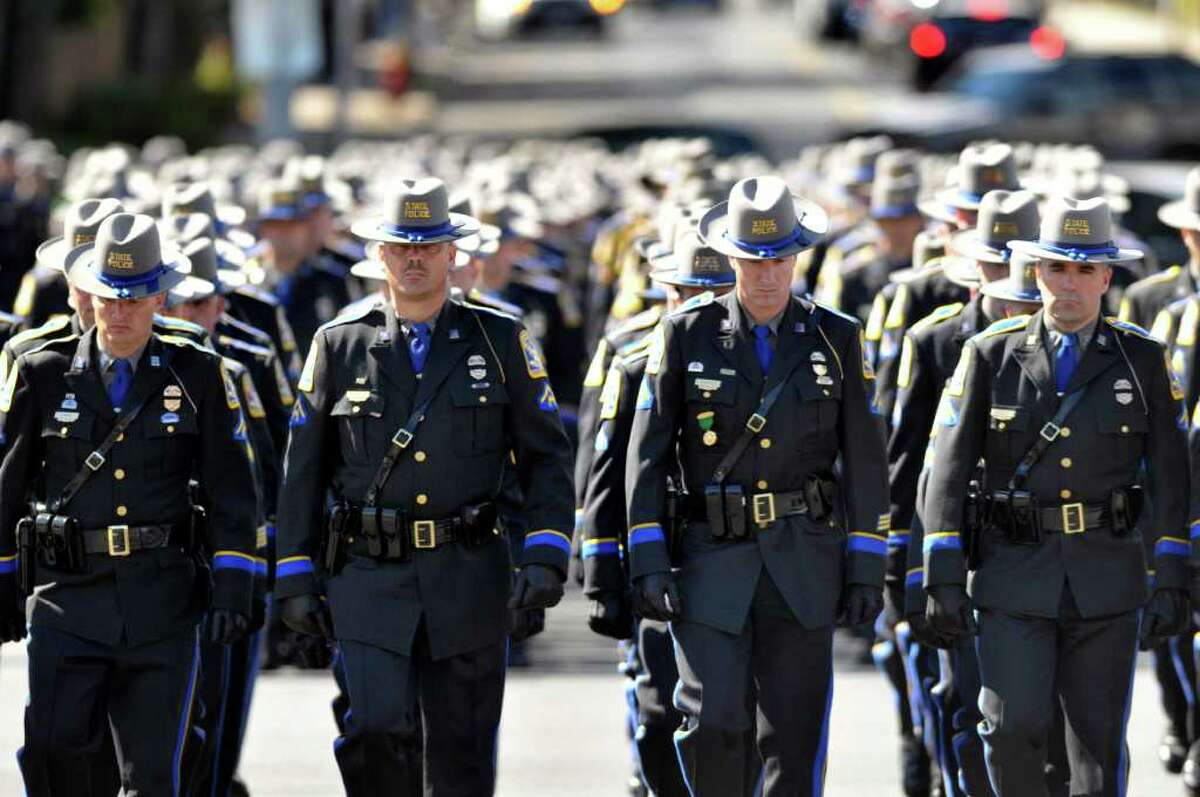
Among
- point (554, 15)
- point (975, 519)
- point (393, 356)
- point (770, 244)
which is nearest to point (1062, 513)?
point (975, 519)

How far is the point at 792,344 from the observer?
28.4 ft

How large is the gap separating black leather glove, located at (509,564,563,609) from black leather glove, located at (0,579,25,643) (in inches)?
62.0

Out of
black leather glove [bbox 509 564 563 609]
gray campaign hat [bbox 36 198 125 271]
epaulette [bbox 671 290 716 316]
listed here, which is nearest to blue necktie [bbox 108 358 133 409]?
gray campaign hat [bbox 36 198 125 271]

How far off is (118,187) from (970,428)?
755cm

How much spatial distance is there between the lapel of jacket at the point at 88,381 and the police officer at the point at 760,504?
167cm

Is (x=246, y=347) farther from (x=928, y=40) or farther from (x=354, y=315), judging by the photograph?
(x=928, y=40)

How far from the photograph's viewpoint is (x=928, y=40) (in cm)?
4919

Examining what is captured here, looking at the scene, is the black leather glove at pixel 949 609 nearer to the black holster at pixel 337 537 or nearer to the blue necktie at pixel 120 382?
the black holster at pixel 337 537

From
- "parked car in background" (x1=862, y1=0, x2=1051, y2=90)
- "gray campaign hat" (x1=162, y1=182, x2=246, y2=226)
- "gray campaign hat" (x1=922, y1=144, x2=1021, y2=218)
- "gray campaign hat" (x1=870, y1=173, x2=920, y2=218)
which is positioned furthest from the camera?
"parked car in background" (x1=862, y1=0, x2=1051, y2=90)

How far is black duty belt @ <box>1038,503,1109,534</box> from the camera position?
28.2ft

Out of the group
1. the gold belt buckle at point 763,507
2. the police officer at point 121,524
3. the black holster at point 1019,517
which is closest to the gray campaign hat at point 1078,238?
the black holster at point 1019,517

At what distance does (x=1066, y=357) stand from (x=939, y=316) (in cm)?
120

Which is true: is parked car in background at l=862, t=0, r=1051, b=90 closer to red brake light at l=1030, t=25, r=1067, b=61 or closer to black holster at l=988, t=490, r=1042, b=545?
red brake light at l=1030, t=25, r=1067, b=61

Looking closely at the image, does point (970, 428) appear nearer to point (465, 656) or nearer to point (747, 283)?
point (747, 283)
